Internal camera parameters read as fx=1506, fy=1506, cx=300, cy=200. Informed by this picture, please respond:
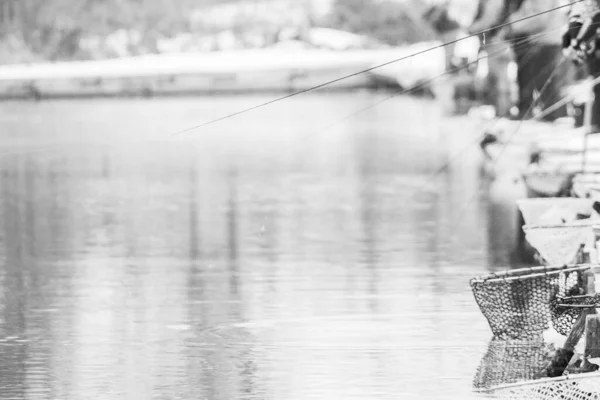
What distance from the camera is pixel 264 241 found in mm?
12922

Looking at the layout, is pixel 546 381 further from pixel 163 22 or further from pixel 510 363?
pixel 163 22

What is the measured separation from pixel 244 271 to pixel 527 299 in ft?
12.5

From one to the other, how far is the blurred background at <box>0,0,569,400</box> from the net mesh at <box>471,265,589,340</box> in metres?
0.27

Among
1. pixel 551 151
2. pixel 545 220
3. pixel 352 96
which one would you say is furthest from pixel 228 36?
pixel 545 220

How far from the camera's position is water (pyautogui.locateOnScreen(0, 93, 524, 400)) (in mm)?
7344

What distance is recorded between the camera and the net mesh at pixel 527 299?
297 inches

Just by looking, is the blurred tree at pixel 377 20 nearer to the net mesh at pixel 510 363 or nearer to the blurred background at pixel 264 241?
the blurred background at pixel 264 241

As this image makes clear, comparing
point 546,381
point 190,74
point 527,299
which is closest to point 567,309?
point 527,299

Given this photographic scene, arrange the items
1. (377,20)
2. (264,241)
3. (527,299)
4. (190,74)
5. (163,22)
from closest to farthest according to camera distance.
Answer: (527,299) → (264,241) → (190,74) → (163,22) → (377,20)

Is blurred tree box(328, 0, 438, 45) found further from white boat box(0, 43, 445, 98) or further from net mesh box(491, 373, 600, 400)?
net mesh box(491, 373, 600, 400)

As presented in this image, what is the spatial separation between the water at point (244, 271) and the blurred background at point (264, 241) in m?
0.03

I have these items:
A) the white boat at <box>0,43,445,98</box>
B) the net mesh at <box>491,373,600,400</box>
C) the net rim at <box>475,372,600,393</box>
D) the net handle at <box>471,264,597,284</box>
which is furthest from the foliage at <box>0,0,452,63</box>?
the net mesh at <box>491,373,600,400</box>

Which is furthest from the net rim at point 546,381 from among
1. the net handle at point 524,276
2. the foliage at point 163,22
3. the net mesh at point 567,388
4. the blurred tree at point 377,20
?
the blurred tree at point 377,20

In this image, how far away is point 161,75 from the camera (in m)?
49.6
